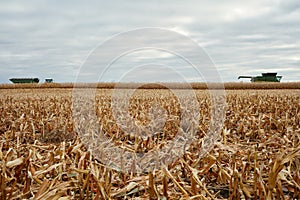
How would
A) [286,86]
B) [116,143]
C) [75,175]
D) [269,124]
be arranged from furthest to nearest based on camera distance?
[286,86], [269,124], [116,143], [75,175]

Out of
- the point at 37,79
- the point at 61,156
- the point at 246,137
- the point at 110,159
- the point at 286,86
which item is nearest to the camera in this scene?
the point at 61,156

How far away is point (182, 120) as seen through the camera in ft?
16.8

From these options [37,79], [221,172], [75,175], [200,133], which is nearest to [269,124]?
[200,133]

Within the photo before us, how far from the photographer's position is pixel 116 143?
3.54 meters

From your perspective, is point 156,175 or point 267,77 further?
point 267,77

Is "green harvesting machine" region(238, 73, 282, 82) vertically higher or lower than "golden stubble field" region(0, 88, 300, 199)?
higher

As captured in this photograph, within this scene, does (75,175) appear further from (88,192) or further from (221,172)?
(221,172)

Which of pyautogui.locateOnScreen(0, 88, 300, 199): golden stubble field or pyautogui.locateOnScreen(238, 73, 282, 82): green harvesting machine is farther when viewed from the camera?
pyautogui.locateOnScreen(238, 73, 282, 82): green harvesting machine

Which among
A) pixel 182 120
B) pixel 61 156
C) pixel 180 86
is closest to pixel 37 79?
pixel 180 86

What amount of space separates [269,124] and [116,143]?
7.56 ft

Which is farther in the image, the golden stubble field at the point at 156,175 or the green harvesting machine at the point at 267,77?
the green harvesting machine at the point at 267,77

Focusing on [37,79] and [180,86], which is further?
[37,79]

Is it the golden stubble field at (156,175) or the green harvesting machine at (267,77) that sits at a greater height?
the green harvesting machine at (267,77)

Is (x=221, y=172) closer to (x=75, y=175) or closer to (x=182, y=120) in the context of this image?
(x=75, y=175)
